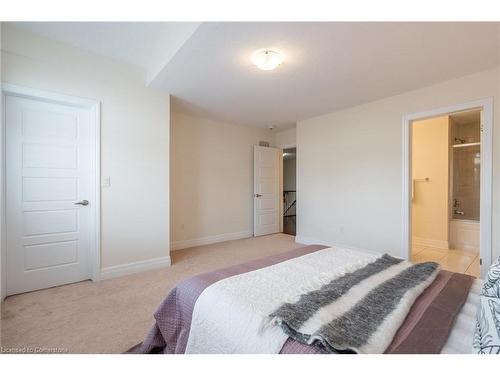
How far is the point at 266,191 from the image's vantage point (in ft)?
17.7

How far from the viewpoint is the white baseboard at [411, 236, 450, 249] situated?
4118 mm

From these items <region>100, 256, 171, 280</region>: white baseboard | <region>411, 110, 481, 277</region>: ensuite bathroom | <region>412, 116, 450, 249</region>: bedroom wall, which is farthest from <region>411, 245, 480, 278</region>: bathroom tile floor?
<region>100, 256, 171, 280</region>: white baseboard

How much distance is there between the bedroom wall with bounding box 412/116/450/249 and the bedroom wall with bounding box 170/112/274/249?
3244 mm

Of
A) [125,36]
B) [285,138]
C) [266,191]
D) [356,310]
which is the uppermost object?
[125,36]

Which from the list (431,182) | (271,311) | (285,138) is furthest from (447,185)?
(271,311)

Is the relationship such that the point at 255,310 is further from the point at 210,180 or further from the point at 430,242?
the point at 430,242

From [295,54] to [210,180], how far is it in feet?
9.56

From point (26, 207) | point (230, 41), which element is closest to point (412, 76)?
point (230, 41)

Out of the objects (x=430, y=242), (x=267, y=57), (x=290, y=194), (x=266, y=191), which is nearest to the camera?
(x=267, y=57)

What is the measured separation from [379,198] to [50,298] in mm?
4314

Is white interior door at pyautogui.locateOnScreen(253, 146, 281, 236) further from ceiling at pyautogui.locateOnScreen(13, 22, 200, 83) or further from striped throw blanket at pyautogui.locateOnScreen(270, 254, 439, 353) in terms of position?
striped throw blanket at pyautogui.locateOnScreen(270, 254, 439, 353)

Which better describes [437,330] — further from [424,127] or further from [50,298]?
[424,127]
